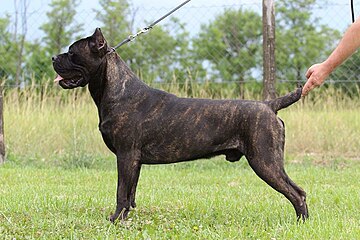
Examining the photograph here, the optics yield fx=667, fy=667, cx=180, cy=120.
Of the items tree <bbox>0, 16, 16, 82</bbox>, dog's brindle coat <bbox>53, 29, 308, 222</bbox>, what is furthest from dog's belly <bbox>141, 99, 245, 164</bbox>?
tree <bbox>0, 16, 16, 82</bbox>

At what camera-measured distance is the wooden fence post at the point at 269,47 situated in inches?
379

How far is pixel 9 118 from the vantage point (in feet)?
35.9

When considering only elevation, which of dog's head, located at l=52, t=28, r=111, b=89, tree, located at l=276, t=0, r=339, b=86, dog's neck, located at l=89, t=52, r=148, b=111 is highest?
dog's head, located at l=52, t=28, r=111, b=89

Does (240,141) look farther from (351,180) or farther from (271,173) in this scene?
(351,180)

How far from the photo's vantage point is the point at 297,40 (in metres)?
29.4

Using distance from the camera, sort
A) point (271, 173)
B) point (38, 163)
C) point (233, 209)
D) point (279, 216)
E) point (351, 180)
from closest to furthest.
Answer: point (271, 173) → point (279, 216) → point (233, 209) → point (351, 180) → point (38, 163)

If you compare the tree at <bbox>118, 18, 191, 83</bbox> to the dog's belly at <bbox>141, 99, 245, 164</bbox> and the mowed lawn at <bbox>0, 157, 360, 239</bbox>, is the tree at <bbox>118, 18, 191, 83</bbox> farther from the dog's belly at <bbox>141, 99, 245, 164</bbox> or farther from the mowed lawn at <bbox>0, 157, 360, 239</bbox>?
the dog's belly at <bbox>141, 99, 245, 164</bbox>

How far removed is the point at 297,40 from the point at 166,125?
24.9 metres

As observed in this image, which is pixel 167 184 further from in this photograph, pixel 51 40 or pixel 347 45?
pixel 51 40

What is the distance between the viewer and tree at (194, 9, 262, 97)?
23.8 m

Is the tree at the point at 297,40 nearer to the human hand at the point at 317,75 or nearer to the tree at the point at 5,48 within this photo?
the tree at the point at 5,48

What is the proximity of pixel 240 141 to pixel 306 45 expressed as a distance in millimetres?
24801

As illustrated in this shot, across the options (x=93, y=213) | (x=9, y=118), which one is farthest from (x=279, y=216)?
(x=9, y=118)

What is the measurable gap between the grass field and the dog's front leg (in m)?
0.13
